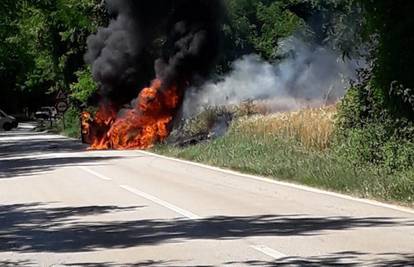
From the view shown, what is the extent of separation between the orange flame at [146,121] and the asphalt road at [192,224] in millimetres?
14399

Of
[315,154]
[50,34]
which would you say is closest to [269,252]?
[315,154]

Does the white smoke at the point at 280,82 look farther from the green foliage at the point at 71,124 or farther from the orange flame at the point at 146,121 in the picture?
the green foliage at the point at 71,124

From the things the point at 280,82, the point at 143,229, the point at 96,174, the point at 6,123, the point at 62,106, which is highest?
the point at 280,82

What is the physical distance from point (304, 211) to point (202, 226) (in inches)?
84.7

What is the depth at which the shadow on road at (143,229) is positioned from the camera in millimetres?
11352

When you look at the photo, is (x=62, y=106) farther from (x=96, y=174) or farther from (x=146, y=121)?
(x=96, y=174)

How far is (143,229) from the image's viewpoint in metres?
12.4

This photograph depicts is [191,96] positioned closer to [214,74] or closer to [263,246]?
[214,74]

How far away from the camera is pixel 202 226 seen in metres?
12.5

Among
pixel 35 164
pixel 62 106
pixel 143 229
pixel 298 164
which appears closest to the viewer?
pixel 143 229

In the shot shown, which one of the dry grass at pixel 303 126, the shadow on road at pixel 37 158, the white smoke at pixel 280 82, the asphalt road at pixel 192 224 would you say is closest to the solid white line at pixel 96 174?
the asphalt road at pixel 192 224

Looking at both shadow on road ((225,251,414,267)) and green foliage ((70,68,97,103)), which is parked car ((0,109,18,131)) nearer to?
green foliage ((70,68,97,103))

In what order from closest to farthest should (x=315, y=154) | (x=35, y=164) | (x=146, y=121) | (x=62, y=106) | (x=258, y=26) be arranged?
(x=315, y=154) < (x=35, y=164) < (x=146, y=121) < (x=258, y=26) < (x=62, y=106)

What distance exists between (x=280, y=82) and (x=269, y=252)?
3014 centimetres
